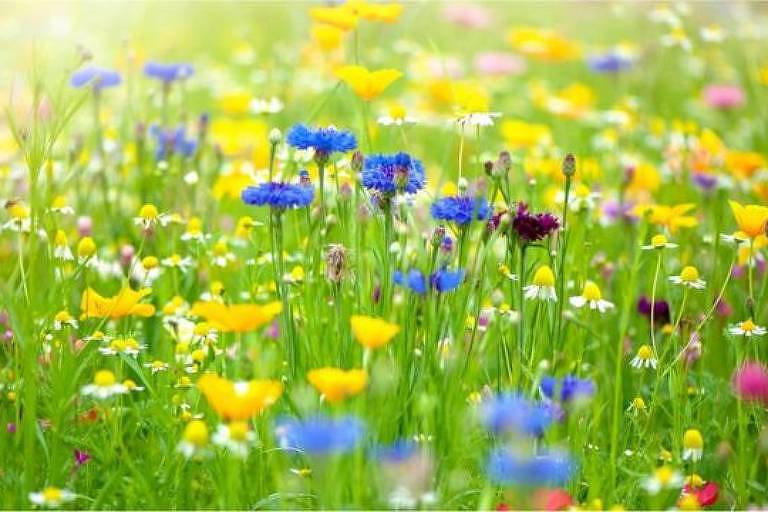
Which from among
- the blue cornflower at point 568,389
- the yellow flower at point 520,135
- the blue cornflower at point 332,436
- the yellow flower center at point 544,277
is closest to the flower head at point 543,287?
the yellow flower center at point 544,277

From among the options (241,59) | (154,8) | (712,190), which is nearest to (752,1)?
(154,8)

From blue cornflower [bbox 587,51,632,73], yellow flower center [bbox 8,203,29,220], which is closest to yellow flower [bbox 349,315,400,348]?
yellow flower center [bbox 8,203,29,220]

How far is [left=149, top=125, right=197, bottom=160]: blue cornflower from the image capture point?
2857mm

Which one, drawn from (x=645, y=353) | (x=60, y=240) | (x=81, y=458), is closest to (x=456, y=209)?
(x=645, y=353)

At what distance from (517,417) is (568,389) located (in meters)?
0.21

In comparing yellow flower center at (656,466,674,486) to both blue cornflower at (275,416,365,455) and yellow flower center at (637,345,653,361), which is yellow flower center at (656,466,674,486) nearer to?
blue cornflower at (275,416,365,455)

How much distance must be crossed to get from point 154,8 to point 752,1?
12.0 ft

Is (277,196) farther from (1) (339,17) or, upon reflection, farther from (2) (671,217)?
(2) (671,217)

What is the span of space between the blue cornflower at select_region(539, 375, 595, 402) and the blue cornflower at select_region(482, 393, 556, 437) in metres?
0.02

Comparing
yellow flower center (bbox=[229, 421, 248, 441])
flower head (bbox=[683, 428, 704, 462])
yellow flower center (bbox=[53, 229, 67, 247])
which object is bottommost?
flower head (bbox=[683, 428, 704, 462])

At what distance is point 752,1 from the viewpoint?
24.4 feet

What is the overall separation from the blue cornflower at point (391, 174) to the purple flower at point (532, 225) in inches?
6.1

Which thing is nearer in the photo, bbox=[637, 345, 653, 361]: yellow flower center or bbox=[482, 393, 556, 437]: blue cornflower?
bbox=[482, 393, 556, 437]: blue cornflower

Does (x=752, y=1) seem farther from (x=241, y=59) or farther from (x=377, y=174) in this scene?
(x=377, y=174)
